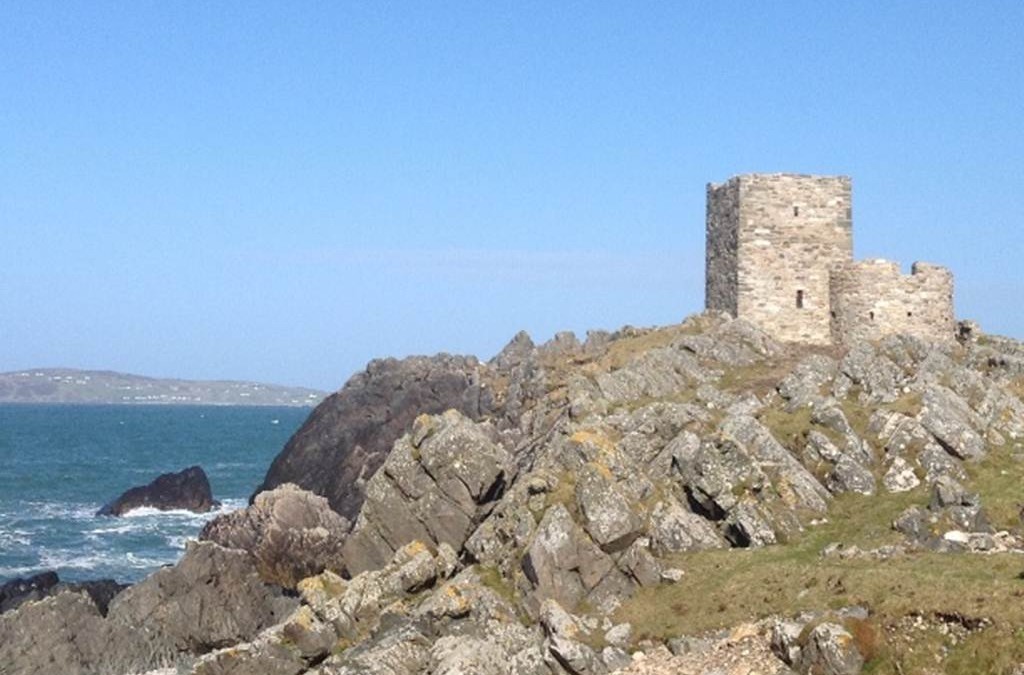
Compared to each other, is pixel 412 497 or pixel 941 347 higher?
pixel 941 347

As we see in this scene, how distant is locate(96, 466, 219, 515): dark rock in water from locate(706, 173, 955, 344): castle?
59206 millimetres

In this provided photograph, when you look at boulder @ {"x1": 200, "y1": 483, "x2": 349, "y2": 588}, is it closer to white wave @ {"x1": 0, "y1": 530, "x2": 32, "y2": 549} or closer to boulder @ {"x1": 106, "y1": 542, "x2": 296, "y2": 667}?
boulder @ {"x1": 106, "y1": 542, "x2": 296, "y2": 667}

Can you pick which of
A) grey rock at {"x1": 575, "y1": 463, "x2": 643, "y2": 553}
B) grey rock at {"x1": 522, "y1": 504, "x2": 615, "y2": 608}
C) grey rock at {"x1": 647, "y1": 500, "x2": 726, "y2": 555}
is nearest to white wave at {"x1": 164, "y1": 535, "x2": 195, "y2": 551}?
grey rock at {"x1": 575, "y1": 463, "x2": 643, "y2": 553}

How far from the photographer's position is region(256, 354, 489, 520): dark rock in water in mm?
78688

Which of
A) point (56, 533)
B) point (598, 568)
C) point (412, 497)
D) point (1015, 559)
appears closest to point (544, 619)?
point (598, 568)

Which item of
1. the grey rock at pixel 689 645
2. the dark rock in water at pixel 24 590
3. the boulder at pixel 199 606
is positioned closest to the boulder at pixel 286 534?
the boulder at pixel 199 606

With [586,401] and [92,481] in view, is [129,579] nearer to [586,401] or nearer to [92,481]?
[586,401]

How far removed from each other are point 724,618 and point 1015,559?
25.9 ft

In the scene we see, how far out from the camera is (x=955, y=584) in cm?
3084

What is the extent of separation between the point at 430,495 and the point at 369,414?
Result: 148 ft

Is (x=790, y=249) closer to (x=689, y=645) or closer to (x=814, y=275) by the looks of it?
(x=814, y=275)

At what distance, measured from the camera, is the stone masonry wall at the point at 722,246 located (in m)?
57.9

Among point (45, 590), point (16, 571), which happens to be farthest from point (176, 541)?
point (45, 590)

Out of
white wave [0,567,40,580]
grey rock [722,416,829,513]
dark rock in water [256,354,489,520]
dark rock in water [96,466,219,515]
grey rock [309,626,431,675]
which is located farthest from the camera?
dark rock in water [96,466,219,515]
